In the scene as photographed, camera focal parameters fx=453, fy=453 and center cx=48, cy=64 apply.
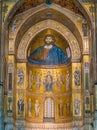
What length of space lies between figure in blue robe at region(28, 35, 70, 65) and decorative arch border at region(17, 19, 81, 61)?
4.12 feet

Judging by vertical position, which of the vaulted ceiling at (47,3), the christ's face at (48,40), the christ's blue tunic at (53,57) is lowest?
the christ's blue tunic at (53,57)

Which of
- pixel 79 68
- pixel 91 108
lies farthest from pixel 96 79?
pixel 79 68

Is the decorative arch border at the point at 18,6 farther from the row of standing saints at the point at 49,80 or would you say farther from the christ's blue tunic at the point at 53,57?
the row of standing saints at the point at 49,80

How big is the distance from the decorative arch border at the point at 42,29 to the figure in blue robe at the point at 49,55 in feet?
4.12

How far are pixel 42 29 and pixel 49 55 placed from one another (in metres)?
2.48

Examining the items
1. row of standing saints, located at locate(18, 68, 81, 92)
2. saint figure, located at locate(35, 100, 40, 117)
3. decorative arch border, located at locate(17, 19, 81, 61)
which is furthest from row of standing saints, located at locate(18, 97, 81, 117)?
decorative arch border, located at locate(17, 19, 81, 61)

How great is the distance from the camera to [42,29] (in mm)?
33312

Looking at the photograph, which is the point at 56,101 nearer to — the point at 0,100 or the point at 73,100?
the point at 73,100

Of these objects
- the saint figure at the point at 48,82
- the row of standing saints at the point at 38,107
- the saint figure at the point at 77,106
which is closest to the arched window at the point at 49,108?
the row of standing saints at the point at 38,107

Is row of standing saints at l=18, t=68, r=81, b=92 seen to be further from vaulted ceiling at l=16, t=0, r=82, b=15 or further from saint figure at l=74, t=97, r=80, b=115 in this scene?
vaulted ceiling at l=16, t=0, r=82, b=15

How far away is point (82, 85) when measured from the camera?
104 feet

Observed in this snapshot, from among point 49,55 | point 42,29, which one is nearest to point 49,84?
point 49,55

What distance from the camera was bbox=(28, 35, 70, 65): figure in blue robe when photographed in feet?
113

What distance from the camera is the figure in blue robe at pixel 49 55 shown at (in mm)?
34312
